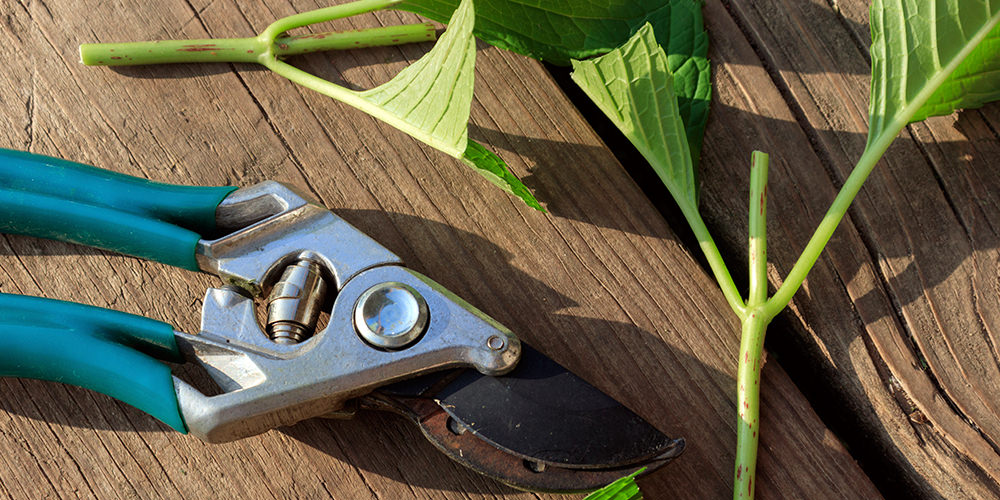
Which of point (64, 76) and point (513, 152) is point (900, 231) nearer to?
point (513, 152)

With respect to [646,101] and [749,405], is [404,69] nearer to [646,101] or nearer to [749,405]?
[646,101]

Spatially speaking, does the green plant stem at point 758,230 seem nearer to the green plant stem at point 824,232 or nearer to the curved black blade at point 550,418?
the green plant stem at point 824,232

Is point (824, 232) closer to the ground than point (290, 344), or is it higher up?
closer to the ground

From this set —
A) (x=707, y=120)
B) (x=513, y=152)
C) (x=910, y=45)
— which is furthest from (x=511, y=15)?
(x=910, y=45)

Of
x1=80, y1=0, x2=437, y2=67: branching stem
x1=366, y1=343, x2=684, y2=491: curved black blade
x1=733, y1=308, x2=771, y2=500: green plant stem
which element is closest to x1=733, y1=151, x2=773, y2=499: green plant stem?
x1=733, y1=308, x2=771, y2=500: green plant stem

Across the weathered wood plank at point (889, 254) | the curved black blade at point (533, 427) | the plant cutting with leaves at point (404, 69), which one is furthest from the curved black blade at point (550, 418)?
the weathered wood plank at point (889, 254)

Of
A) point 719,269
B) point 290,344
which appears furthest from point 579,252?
point 290,344
